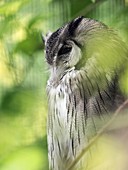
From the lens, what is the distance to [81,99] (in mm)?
1214

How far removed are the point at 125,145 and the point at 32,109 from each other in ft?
0.87

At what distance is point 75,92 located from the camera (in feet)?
4.05

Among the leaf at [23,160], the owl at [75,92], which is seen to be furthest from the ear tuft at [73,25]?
the leaf at [23,160]

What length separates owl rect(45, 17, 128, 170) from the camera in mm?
1152

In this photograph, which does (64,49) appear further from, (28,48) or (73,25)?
(28,48)

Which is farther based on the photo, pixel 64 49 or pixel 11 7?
pixel 64 49

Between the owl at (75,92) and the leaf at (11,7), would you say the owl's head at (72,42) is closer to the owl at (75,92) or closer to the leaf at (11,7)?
the owl at (75,92)

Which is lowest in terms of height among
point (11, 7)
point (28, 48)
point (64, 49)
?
point (64, 49)

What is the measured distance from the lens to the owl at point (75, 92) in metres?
1.15

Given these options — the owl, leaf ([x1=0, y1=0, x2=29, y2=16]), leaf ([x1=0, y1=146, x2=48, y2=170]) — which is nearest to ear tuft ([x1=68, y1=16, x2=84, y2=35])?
the owl

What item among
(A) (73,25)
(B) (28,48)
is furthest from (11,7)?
(A) (73,25)

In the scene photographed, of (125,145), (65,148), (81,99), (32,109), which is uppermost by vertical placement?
(125,145)

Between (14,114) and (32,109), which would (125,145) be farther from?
(14,114)

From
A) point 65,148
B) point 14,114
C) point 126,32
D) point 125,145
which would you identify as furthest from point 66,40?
point 125,145
